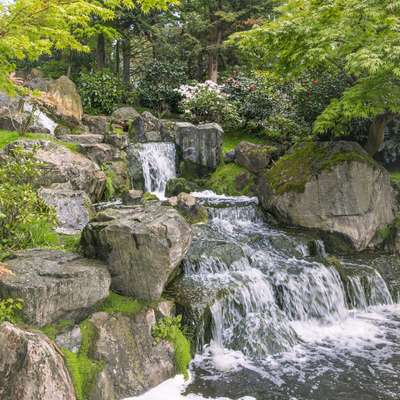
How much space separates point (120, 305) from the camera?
21.9 feet

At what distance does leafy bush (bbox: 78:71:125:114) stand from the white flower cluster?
3741 millimetres

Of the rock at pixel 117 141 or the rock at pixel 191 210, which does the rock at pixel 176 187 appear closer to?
the rock at pixel 117 141

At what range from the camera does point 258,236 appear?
1126 centimetres

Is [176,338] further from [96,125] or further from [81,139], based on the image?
[96,125]

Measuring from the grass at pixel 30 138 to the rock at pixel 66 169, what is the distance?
835 mm

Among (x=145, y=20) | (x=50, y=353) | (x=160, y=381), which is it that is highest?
(x=145, y=20)

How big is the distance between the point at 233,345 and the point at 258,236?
4169 millimetres

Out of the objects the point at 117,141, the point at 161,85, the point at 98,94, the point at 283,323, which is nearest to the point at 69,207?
the point at 283,323

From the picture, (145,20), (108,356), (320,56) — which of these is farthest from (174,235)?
(145,20)

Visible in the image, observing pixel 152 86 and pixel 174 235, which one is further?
pixel 152 86

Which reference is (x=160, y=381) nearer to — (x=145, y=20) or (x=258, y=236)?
(x=258, y=236)

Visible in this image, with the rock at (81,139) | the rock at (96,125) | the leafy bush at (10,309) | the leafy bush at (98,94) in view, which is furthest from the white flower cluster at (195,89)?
the leafy bush at (10,309)

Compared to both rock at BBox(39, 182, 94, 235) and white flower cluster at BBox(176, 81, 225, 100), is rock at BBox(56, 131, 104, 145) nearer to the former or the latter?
rock at BBox(39, 182, 94, 235)

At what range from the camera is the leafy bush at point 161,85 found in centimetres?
2358
